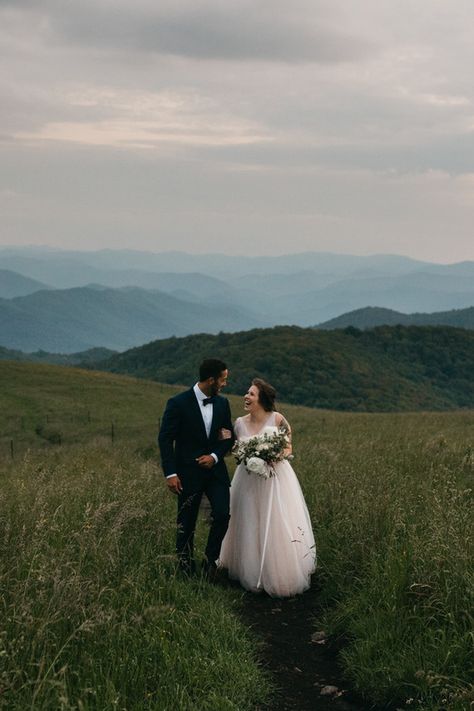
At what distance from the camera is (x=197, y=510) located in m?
8.27

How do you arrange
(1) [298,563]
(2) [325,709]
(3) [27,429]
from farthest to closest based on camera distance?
1. (3) [27,429]
2. (1) [298,563]
3. (2) [325,709]

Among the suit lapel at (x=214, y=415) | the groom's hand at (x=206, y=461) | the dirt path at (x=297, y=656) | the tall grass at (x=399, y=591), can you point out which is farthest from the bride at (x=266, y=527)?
the groom's hand at (x=206, y=461)

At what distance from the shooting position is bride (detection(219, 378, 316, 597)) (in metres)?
8.43

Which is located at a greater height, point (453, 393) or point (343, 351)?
point (343, 351)

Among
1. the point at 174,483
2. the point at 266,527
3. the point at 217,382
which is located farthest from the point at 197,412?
the point at 266,527

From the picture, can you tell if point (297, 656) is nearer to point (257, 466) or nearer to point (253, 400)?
point (257, 466)

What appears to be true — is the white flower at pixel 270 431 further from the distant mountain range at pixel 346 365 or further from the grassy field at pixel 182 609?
the distant mountain range at pixel 346 365

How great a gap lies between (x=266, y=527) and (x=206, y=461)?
1.26 metres

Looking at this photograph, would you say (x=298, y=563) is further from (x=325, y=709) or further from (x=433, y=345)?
(x=433, y=345)

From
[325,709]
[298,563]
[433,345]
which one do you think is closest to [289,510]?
[298,563]

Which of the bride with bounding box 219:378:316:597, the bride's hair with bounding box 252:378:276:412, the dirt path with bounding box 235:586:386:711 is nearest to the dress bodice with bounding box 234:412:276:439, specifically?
the bride with bounding box 219:378:316:597

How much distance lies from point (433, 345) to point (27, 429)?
161796 mm

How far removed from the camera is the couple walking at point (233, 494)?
8180mm

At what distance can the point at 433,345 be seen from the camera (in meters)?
189
